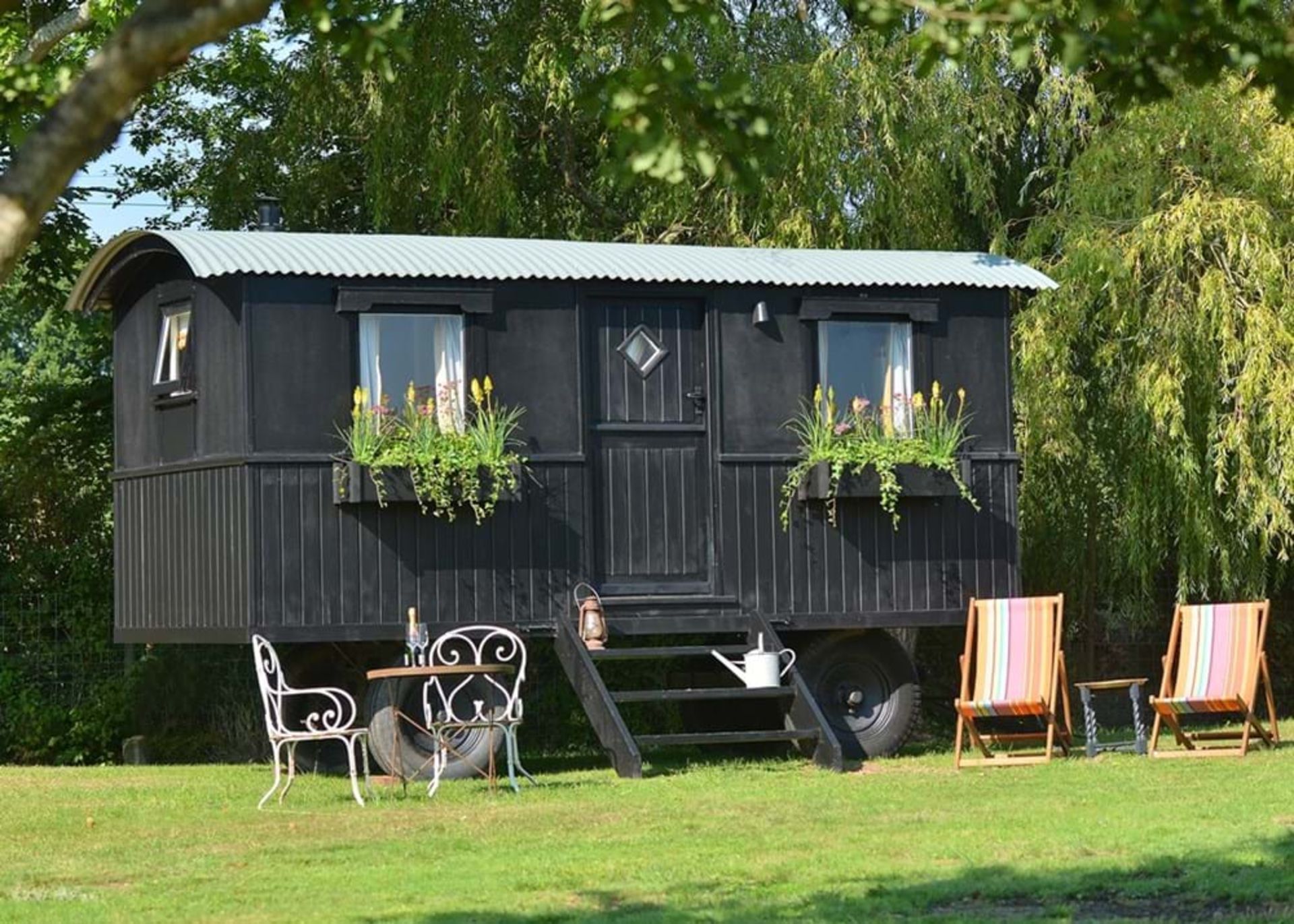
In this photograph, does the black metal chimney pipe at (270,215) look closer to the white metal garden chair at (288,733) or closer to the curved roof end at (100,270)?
the curved roof end at (100,270)

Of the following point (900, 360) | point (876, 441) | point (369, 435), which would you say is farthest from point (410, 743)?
point (900, 360)

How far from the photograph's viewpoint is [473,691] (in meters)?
14.6

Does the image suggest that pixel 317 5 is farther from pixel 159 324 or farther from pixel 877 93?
pixel 877 93

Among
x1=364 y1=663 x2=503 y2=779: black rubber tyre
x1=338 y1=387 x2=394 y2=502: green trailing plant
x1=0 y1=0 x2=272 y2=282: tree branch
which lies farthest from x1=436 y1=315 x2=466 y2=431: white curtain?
x1=0 y1=0 x2=272 y2=282: tree branch

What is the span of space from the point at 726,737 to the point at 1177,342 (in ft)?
15.9

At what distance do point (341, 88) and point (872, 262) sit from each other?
17.3ft

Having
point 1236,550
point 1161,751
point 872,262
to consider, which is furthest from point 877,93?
point 1161,751

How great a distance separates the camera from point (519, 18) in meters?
18.9

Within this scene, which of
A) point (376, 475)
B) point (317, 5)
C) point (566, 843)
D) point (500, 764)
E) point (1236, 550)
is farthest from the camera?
point (1236, 550)

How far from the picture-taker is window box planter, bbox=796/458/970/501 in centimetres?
1533

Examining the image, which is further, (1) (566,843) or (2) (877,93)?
(2) (877,93)

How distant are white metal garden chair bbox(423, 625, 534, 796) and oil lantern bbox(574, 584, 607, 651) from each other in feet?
1.44

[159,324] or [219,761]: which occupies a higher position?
[159,324]

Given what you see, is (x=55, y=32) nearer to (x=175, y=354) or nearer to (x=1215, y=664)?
(x=175, y=354)
